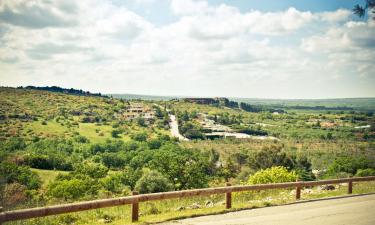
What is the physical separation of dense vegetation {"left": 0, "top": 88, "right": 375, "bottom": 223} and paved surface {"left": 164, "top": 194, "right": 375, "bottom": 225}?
19.0 feet

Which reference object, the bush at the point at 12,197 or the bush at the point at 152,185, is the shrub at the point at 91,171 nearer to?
the bush at the point at 152,185

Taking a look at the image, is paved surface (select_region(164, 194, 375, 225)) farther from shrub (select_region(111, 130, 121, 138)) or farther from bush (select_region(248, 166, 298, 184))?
shrub (select_region(111, 130, 121, 138))

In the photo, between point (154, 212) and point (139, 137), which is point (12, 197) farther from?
point (139, 137)

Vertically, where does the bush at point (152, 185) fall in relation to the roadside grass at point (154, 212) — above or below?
below

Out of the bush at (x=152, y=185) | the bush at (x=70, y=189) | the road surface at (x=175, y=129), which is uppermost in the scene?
the bush at (x=152, y=185)

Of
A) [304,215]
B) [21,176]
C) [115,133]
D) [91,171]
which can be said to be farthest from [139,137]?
[304,215]

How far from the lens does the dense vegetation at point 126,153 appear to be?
51438 millimetres

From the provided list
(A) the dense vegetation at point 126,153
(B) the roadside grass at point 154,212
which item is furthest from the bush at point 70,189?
(B) the roadside grass at point 154,212

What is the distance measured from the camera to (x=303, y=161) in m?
79.2

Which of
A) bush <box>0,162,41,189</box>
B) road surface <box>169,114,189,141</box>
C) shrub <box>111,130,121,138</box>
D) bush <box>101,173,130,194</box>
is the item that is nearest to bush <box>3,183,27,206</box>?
bush <box>101,173,130,194</box>

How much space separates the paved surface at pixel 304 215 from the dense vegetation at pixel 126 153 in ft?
19.0

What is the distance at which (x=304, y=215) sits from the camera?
11.3m

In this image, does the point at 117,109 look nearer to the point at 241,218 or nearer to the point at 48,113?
the point at 48,113

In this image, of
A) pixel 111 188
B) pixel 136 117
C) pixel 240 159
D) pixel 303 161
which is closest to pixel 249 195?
pixel 111 188
